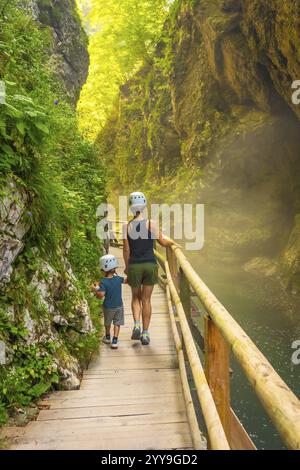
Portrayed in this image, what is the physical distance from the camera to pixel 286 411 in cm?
170

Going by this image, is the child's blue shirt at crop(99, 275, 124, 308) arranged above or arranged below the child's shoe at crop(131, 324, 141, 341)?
above

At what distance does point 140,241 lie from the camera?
609 cm

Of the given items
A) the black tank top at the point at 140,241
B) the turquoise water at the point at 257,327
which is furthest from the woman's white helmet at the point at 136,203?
the turquoise water at the point at 257,327

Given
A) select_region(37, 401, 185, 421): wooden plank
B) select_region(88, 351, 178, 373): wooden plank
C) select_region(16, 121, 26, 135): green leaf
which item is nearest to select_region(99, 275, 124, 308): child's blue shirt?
select_region(88, 351, 178, 373): wooden plank

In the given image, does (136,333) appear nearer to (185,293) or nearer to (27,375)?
(185,293)

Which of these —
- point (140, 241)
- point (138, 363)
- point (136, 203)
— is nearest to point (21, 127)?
point (136, 203)

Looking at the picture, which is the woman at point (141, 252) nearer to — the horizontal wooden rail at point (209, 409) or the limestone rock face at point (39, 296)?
the limestone rock face at point (39, 296)

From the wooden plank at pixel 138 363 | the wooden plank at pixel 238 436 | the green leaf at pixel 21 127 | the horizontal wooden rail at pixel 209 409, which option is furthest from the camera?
A: the wooden plank at pixel 138 363

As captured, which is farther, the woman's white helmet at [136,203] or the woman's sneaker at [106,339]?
the woman's sneaker at [106,339]

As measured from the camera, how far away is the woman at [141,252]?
6.04 meters

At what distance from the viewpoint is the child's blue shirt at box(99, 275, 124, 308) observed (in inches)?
245

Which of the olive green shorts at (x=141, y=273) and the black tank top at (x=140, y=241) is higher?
the black tank top at (x=140, y=241)

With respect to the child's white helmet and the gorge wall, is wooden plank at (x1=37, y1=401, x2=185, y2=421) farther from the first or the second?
the gorge wall

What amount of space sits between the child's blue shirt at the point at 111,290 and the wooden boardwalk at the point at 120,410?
2.28ft
